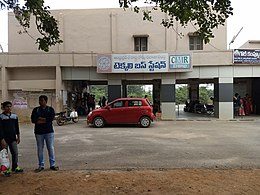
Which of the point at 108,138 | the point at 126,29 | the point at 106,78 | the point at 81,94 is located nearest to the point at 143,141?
the point at 108,138

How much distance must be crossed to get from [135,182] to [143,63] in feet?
48.6

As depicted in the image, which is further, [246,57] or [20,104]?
[20,104]

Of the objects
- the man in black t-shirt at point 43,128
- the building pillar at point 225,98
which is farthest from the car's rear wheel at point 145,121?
the man in black t-shirt at point 43,128

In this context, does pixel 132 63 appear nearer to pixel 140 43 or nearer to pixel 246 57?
pixel 140 43

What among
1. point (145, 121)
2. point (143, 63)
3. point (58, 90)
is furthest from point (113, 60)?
point (145, 121)

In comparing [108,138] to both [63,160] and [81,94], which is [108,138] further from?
[81,94]

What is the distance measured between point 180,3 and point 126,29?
15860 millimetres

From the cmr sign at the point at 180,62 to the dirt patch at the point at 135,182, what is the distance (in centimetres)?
1367

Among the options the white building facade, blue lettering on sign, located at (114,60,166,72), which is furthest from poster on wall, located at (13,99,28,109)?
blue lettering on sign, located at (114,60,166,72)

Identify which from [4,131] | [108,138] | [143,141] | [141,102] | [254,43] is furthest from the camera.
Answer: [254,43]

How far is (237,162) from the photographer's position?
8.09 m

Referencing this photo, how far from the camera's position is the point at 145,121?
663 inches

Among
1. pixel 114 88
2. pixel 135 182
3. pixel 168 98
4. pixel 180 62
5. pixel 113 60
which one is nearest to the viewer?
pixel 135 182

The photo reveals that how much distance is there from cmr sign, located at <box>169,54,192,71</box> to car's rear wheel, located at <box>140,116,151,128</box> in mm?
4992
